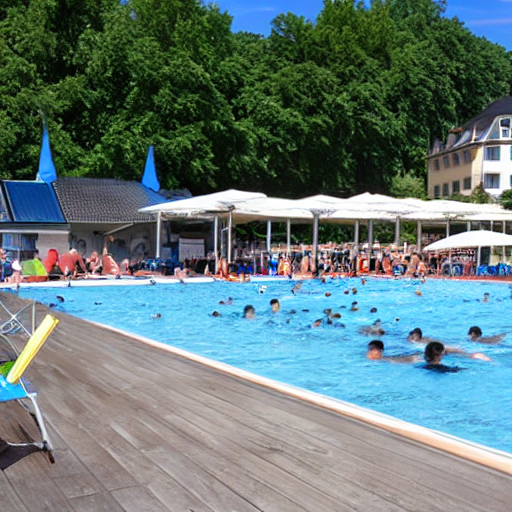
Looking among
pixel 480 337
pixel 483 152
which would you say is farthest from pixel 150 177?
pixel 483 152

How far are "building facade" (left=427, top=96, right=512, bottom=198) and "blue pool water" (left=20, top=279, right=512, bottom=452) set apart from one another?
30.8 metres

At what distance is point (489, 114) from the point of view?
4884 centimetres

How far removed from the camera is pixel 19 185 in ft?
83.9

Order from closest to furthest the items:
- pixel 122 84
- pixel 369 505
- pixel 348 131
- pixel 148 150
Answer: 1. pixel 369 505
2. pixel 148 150
3. pixel 122 84
4. pixel 348 131

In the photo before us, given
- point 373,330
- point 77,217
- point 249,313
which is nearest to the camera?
point 373,330

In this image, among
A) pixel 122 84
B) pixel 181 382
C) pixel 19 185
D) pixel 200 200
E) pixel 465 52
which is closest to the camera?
pixel 181 382

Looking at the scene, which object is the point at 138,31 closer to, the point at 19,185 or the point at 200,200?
the point at 19,185

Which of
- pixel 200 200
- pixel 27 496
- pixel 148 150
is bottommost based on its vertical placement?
pixel 27 496

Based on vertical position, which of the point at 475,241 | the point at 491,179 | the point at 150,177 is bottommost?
the point at 475,241

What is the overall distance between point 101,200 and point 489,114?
3275 cm

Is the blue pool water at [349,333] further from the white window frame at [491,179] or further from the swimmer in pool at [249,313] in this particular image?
the white window frame at [491,179]

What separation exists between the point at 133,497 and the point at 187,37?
33254 millimetres

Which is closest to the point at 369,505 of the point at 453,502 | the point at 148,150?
the point at 453,502

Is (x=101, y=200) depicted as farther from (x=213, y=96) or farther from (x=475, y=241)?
(x=475, y=241)
